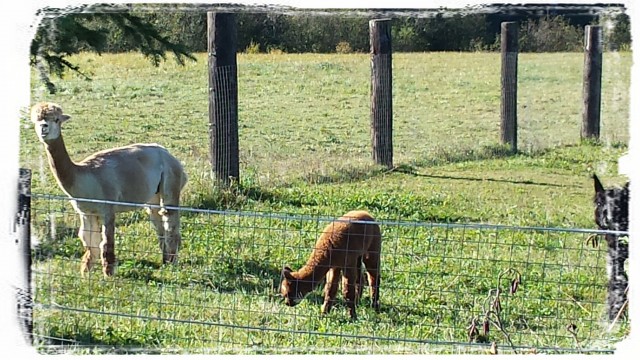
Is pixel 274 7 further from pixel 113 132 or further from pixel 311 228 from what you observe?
pixel 113 132

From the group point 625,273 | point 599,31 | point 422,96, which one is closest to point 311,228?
point 625,273

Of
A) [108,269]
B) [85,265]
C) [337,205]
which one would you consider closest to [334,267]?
[108,269]

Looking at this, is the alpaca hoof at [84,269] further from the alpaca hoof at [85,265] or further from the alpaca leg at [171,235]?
the alpaca leg at [171,235]

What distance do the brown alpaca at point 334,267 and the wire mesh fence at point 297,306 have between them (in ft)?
0.53

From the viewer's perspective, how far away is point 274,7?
8570 millimetres

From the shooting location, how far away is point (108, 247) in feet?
26.4

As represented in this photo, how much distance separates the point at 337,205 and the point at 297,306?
4388 millimetres

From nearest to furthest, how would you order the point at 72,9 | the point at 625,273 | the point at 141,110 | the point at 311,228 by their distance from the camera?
1. the point at 625,273
2. the point at 72,9
3. the point at 311,228
4. the point at 141,110

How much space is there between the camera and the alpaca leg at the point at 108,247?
307 inches

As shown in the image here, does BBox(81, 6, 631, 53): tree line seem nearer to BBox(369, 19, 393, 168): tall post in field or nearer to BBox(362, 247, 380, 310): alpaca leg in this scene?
BBox(369, 19, 393, 168): tall post in field

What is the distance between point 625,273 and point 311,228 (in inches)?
163

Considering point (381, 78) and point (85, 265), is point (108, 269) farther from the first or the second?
point (381, 78)

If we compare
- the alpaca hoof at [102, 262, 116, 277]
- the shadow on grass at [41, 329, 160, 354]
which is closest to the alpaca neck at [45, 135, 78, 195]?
the alpaca hoof at [102, 262, 116, 277]

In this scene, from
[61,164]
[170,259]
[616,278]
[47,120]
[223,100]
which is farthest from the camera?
[223,100]
